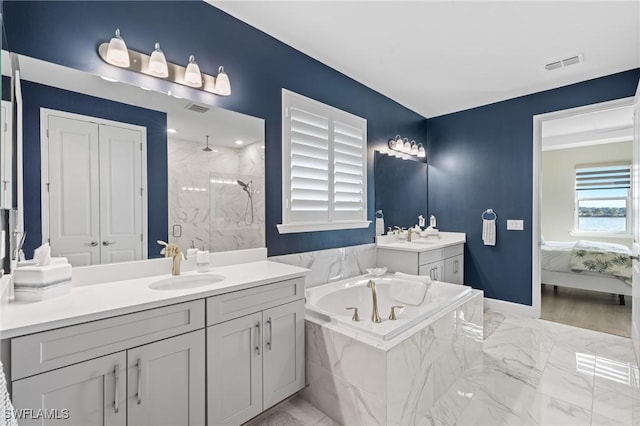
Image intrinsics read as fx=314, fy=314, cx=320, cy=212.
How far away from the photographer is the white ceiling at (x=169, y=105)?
1529mm

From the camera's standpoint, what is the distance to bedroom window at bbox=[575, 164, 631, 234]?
226 inches

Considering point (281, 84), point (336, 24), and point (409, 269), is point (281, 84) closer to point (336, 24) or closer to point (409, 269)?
point (336, 24)

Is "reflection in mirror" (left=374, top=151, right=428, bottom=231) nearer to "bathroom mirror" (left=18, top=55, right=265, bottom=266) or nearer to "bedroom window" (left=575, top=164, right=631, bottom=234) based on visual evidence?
"bathroom mirror" (left=18, top=55, right=265, bottom=266)

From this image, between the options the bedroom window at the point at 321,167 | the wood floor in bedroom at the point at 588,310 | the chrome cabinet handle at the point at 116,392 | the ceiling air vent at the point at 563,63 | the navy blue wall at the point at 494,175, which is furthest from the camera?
the navy blue wall at the point at 494,175

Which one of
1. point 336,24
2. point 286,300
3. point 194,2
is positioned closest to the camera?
point 286,300

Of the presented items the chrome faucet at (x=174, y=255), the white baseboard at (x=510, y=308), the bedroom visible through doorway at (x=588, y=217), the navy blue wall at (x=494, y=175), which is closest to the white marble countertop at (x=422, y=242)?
the navy blue wall at (x=494, y=175)

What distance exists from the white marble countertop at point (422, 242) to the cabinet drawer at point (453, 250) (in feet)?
0.19

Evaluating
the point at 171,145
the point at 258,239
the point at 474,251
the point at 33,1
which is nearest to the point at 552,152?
the point at 474,251

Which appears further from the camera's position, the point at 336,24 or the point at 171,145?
the point at 336,24

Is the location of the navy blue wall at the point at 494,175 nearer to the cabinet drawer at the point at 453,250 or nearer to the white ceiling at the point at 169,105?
the cabinet drawer at the point at 453,250

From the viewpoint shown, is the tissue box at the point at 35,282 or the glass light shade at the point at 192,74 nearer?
the tissue box at the point at 35,282

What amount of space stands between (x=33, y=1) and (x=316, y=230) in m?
2.24

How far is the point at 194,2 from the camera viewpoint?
2078mm

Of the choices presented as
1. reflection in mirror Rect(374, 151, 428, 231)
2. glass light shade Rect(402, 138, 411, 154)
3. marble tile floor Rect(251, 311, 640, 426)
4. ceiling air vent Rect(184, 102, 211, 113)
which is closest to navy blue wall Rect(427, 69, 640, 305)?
reflection in mirror Rect(374, 151, 428, 231)
